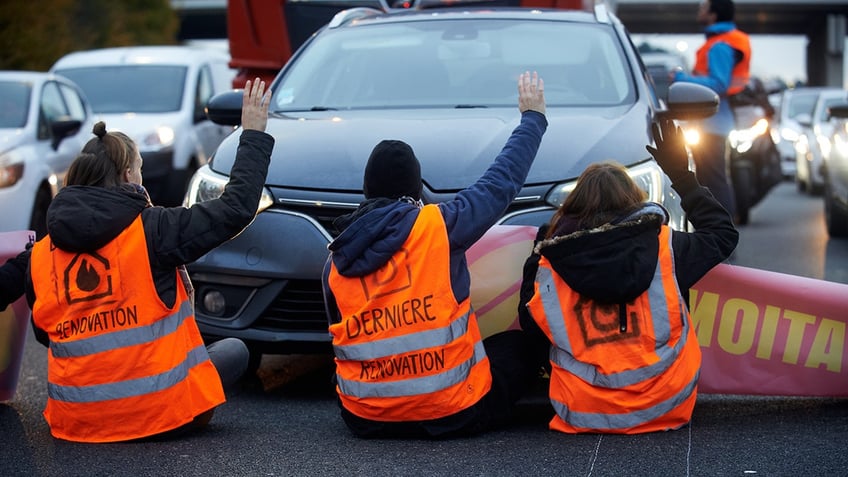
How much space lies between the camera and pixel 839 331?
5316mm

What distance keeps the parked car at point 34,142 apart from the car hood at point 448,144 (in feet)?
15.0

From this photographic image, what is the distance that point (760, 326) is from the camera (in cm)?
538

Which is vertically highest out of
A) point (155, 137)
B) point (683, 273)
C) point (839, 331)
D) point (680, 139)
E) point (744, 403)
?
point (680, 139)

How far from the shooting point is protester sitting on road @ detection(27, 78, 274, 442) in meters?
4.84

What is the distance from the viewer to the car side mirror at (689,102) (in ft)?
21.6

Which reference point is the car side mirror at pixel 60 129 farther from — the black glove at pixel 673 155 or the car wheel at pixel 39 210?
the black glove at pixel 673 155

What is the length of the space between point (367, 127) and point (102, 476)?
2113 millimetres

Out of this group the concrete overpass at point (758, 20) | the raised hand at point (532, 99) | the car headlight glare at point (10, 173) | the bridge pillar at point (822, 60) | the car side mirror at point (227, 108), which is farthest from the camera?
the bridge pillar at point (822, 60)

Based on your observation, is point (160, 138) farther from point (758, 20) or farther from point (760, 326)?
point (758, 20)

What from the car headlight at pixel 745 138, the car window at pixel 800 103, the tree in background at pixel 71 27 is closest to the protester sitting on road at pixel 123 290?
the car headlight at pixel 745 138

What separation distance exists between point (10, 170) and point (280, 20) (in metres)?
2.70

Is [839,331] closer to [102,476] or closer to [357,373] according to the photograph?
[357,373]

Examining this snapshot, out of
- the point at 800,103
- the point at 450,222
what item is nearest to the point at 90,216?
the point at 450,222

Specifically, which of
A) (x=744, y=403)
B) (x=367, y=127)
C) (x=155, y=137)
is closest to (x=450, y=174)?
(x=367, y=127)
